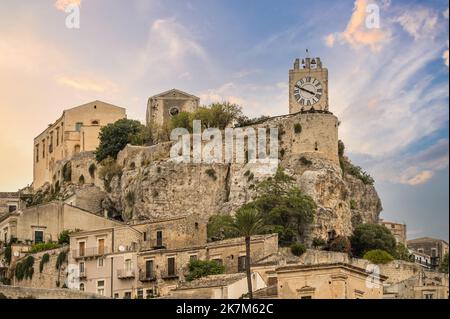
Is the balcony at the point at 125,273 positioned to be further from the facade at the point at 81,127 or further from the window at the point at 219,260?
the facade at the point at 81,127

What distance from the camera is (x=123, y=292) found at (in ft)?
256

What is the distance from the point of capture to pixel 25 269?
279ft

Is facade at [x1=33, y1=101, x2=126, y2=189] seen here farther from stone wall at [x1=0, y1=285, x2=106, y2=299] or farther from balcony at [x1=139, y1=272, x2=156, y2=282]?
stone wall at [x1=0, y1=285, x2=106, y2=299]

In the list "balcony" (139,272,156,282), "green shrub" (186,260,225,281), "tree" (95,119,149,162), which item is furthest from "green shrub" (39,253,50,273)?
"tree" (95,119,149,162)

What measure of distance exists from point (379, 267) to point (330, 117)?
13.0 m

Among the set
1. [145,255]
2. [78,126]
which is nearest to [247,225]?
[145,255]

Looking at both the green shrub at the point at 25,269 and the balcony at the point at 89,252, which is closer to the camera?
the balcony at the point at 89,252

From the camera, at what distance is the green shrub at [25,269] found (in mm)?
84688

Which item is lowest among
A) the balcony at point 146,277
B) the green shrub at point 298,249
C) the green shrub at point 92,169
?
the balcony at point 146,277

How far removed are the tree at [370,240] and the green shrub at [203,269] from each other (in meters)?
16.0

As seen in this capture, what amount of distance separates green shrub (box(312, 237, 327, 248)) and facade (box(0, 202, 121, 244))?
11863 millimetres

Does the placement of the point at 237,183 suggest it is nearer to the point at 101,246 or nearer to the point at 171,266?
the point at 101,246

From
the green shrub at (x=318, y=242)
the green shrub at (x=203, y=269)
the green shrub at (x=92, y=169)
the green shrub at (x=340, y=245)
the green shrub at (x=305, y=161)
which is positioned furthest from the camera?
the green shrub at (x=92, y=169)

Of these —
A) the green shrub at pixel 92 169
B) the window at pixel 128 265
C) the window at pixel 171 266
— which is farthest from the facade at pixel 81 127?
the window at pixel 171 266
